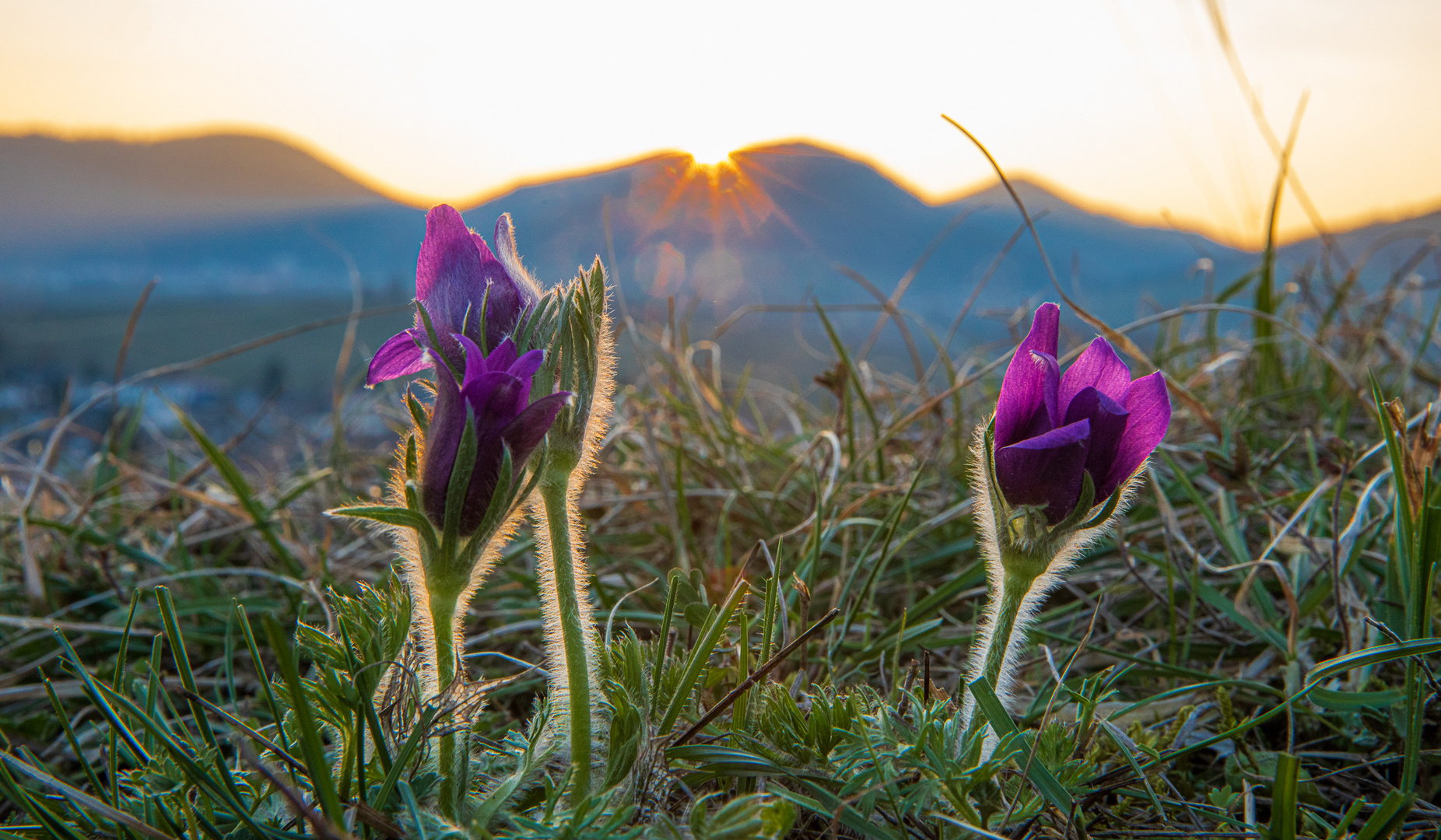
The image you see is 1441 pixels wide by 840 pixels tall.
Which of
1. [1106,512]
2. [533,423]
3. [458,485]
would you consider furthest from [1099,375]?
[458,485]

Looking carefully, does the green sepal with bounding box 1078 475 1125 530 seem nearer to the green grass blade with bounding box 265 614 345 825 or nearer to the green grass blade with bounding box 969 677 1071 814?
the green grass blade with bounding box 969 677 1071 814

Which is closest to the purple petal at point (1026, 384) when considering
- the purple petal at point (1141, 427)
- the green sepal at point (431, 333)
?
the purple petal at point (1141, 427)

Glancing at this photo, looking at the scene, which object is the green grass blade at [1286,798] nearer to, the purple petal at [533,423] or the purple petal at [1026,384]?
the purple petal at [1026,384]

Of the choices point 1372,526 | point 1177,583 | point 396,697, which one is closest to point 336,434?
point 396,697

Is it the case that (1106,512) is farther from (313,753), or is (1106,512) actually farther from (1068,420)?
(313,753)

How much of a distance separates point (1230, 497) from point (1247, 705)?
759 mm

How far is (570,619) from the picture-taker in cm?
130

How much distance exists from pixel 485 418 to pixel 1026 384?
0.79m

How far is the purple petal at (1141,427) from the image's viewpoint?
129 centimetres

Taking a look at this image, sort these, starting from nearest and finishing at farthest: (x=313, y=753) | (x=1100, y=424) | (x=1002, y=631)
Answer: (x=313, y=753)
(x=1100, y=424)
(x=1002, y=631)

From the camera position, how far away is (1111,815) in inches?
59.6

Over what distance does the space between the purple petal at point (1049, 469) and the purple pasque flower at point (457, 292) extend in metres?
0.77

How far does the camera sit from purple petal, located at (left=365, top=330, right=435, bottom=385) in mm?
1368

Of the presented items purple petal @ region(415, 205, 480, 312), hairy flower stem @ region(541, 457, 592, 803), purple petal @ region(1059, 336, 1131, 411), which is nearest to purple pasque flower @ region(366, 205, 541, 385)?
purple petal @ region(415, 205, 480, 312)
